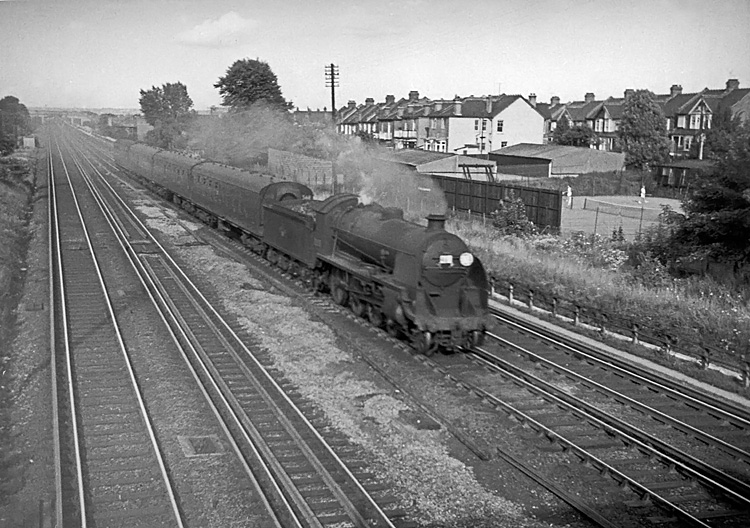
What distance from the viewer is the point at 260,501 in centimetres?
852

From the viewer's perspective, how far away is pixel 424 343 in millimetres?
13812

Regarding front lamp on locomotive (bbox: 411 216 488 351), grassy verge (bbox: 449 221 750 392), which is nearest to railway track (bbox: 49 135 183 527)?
front lamp on locomotive (bbox: 411 216 488 351)

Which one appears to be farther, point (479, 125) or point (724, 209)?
point (479, 125)

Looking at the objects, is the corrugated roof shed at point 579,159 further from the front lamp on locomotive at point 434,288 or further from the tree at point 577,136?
the front lamp on locomotive at point 434,288

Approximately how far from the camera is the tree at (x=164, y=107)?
78.4m

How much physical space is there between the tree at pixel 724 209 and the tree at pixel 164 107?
6620cm

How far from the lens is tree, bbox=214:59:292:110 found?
2234 inches

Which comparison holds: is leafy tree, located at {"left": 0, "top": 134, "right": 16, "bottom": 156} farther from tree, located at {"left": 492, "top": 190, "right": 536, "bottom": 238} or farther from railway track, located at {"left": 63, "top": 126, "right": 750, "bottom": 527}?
railway track, located at {"left": 63, "top": 126, "right": 750, "bottom": 527}

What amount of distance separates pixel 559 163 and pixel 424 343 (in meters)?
39.5

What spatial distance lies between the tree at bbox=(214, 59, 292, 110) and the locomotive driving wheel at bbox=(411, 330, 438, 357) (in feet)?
153

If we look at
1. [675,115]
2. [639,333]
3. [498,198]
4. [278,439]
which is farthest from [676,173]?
[278,439]

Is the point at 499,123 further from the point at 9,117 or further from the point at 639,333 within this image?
the point at 639,333

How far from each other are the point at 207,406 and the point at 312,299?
7.10 metres

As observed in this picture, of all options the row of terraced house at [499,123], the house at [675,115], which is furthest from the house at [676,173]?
the row of terraced house at [499,123]
